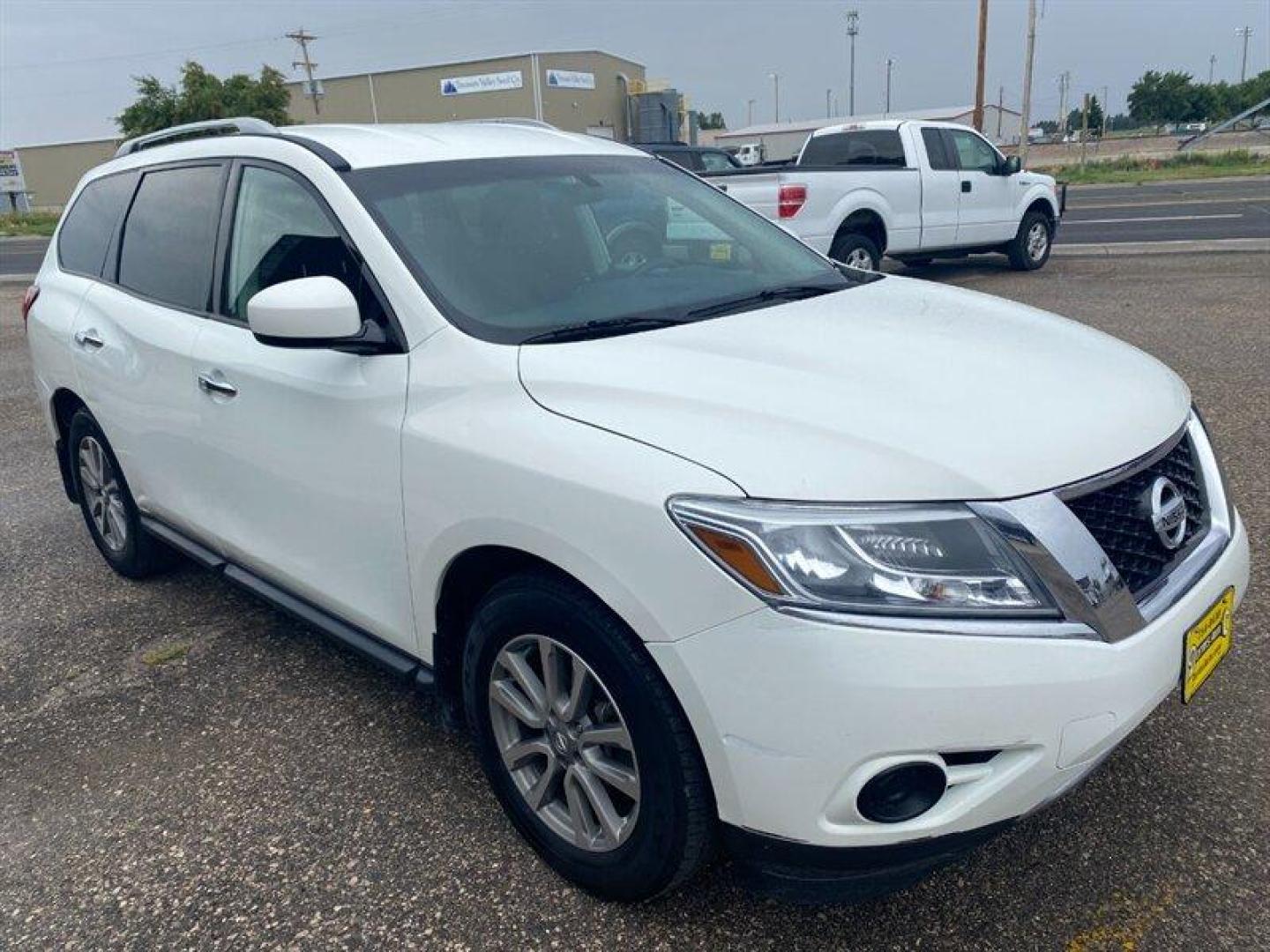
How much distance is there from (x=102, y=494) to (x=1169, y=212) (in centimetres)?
2091

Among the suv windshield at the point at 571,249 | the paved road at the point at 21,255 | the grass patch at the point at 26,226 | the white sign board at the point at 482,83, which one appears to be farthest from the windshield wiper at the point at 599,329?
the white sign board at the point at 482,83

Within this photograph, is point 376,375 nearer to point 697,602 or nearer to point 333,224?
point 333,224

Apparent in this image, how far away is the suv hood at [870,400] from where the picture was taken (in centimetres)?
194

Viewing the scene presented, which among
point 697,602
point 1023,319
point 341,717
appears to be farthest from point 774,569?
point 341,717

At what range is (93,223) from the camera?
442 centimetres

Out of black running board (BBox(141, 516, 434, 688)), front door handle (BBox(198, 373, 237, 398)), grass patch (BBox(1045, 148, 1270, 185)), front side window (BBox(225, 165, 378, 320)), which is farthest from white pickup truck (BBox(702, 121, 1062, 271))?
grass patch (BBox(1045, 148, 1270, 185))

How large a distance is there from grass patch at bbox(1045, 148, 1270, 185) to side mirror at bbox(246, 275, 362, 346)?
34.8 metres

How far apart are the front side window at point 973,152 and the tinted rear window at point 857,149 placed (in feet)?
2.91

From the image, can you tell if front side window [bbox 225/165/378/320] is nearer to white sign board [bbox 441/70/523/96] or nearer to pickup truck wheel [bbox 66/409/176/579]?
pickup truck wheel [bbox 66/409/176/579]

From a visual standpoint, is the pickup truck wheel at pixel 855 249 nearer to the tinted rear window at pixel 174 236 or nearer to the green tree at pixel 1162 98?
the tinted rear window at pixel 174 236

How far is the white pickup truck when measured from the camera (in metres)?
10.6

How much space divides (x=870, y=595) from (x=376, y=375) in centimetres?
141

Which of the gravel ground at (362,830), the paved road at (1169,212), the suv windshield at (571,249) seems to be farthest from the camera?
the paved road at (1169,212)

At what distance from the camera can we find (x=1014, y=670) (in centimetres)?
183
